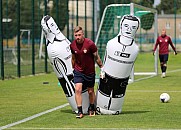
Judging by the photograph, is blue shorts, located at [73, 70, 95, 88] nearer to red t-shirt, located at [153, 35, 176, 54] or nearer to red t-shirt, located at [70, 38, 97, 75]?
red t-shirt, located at [70, 38, 97, 75]

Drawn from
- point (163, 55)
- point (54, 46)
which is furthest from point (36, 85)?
point (54, 46)

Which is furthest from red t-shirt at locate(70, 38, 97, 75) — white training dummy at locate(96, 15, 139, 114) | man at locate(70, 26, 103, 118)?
white training dummy at locate(96, 15, 139, 114)

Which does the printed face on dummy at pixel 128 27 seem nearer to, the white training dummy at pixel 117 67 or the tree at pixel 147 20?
the white training dummy at pixel 117 67

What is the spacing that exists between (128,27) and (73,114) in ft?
7.39

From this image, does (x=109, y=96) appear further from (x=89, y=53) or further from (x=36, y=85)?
(x=36, y=85)

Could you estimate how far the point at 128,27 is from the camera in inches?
515

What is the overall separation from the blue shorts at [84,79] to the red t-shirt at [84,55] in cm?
7

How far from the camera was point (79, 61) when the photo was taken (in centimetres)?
1286

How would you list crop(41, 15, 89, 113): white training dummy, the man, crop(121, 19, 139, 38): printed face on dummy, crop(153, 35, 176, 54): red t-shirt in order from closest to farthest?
the man, crop(121, 19, 139, 38): printed face on dummy, crop(41, 15, 89, 113): white training dummy, crop(153, 35, 176, 54): red t-shirt

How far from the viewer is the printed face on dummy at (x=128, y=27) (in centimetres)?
1305

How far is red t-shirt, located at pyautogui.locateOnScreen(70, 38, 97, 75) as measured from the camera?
1277 centimetres

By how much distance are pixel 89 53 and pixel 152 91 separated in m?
6.61

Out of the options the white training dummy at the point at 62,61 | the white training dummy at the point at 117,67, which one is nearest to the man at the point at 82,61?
the white training dummy at the point at 117,67

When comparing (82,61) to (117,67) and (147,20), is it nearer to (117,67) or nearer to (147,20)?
(117,67)
